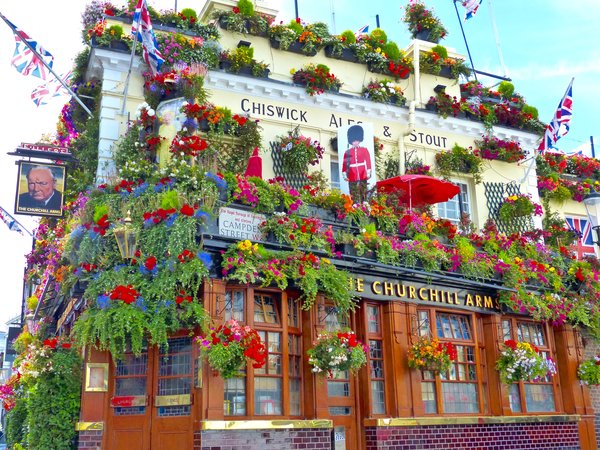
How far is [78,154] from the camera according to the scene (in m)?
15.8

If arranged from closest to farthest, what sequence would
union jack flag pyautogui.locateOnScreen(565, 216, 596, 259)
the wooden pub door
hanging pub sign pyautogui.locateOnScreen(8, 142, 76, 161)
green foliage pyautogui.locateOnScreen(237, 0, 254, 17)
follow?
the wooden pub door
hanging pub sign pyautogui.locateOnScreen(8, 142, 76, 161)
green foliage pyautogui.locateOnScreen(237, 0, 254, 17)
union jack flag pyautogui.locateOnScreen(565, 216, 596, 259)

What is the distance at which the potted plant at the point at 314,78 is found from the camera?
1638 centimetres

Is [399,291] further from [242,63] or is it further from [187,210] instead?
[242,63]

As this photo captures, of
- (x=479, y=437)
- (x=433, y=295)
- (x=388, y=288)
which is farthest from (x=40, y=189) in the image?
(x=479, y=437)

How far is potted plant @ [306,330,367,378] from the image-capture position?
12617mm

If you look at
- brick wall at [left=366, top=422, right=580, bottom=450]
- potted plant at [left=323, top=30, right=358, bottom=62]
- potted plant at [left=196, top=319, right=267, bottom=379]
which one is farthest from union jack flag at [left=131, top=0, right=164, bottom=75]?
brick wall at [left=366, top=422, right=580, bottom=450]

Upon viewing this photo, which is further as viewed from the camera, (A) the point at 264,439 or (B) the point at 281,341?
(B) the point at 281,341

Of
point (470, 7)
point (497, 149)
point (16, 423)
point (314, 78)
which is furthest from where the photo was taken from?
point (470, 7)

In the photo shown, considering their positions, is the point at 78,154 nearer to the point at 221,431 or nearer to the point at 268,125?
the point at 268,125

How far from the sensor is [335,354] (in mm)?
12586

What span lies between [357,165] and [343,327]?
349 cm

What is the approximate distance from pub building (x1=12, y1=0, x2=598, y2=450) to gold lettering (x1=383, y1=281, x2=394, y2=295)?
2cm

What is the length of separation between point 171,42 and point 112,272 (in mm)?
5581

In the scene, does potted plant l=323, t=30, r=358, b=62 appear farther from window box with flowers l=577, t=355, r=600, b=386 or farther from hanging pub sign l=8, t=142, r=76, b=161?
window box with flowers l=577, t=355, r=600, b=386
